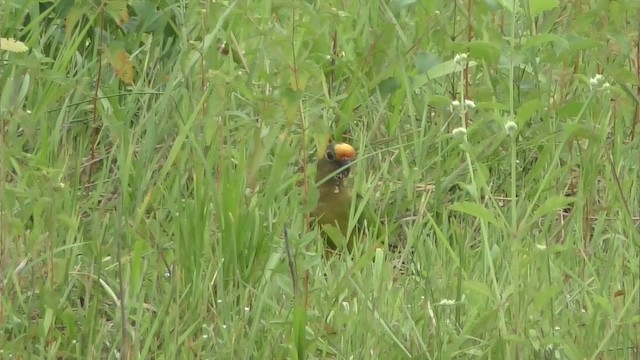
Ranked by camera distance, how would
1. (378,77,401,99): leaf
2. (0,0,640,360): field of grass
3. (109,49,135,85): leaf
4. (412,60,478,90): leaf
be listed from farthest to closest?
(378,77,401,99): leaf, (412,60,478,90): leaf, (109,49,135,85): leaf, (0,0,640,360): field of grass

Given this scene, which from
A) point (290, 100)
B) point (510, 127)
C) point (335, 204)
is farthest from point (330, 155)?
point (510, 127)

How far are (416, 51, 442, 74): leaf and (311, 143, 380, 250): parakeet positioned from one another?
1.39 feet

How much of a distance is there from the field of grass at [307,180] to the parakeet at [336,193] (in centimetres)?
5

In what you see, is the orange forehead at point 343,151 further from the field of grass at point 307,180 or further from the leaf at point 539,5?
the leaf at point 539,5

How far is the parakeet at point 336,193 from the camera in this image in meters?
4.24

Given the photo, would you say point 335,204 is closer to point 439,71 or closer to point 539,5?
point 439,71

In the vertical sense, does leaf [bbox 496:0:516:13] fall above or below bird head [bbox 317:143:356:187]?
above

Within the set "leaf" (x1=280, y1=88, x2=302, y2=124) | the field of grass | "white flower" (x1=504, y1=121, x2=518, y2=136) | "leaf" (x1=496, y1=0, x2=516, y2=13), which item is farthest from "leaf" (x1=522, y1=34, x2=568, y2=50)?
"white flower" (x1=504, y1=121, x2=518, y2=136)

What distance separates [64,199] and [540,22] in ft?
6.78

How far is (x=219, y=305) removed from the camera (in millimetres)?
3432

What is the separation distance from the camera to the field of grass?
3.27 m

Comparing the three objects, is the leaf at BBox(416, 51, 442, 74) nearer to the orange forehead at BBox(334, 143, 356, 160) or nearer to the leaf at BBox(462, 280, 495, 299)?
the orange forehead at BBox(334, 143, 356, 160)

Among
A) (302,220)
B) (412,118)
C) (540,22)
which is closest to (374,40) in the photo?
(412,118)

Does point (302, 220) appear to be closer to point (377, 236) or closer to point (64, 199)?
point (377, 236)
